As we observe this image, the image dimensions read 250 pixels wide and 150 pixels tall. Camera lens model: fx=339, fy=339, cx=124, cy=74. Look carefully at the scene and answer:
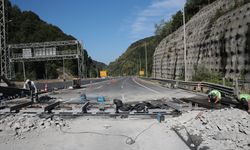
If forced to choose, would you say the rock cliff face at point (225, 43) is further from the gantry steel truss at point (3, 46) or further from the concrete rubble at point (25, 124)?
the gantry steel truss at point (3, 46)

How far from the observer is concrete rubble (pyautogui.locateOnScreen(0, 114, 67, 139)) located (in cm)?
1115

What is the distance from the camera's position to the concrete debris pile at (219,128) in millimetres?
8242

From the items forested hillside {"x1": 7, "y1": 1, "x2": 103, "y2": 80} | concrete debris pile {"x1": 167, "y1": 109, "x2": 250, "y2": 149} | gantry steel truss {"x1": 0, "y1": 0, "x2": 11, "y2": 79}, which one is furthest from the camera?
forested hillside {"x1": 7, "y1": 1, "x2": 103, "y2": 80}

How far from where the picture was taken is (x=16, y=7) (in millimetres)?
143500

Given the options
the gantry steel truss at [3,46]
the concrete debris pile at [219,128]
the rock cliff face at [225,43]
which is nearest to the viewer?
the concrete debris pile at [219,128]

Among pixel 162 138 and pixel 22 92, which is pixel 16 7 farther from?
pixel 162 138

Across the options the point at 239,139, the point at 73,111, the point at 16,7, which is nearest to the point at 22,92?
the point at 73,111

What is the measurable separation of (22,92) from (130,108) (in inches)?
593

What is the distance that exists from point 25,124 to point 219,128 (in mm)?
6479

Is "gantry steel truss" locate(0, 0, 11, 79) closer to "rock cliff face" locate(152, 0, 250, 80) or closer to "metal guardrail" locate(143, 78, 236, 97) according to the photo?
"metal guardrail" locate(143, 78, 236, 97)

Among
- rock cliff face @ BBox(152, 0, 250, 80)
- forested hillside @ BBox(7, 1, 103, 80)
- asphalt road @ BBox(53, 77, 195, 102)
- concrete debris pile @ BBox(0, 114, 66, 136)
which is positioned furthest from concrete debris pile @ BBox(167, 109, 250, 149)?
forested hillside @ BBox(7, 1, 103, 80)

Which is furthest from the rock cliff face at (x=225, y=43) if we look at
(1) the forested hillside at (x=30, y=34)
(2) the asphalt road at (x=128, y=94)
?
(1) the forested hillside at (x=30, y=34)

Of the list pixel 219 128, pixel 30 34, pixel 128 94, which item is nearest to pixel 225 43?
pixel 128 94

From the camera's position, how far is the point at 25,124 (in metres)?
11.7
